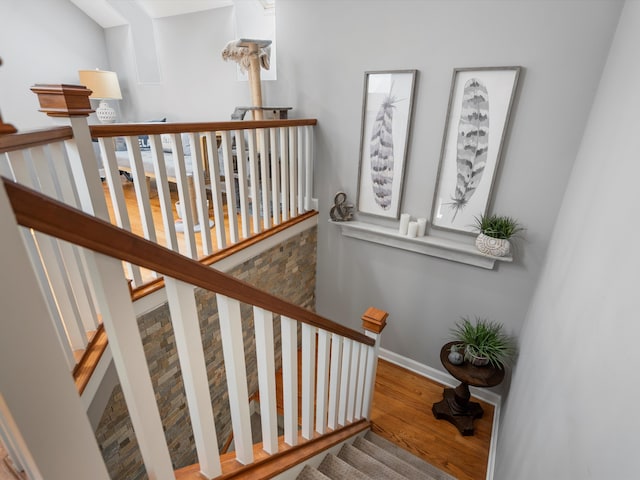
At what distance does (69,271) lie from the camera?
1.38 m

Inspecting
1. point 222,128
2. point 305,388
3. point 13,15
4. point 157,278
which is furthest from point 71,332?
point 13,15

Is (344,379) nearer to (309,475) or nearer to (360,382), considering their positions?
(360,382)

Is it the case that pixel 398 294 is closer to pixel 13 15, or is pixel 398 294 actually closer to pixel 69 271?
pixel 69 271

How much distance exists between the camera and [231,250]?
2398 mm

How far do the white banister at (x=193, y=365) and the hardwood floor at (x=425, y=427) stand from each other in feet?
6.78

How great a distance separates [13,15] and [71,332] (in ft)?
13.9

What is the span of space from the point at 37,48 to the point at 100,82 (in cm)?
81

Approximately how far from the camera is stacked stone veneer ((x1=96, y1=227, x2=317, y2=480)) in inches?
68.0

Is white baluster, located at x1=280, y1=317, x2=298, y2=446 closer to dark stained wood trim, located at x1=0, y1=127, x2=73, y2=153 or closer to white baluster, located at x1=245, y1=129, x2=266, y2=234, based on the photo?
dark stained wood trim, located at x1=0, y1=127, x2=73, y2=153

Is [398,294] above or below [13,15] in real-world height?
below

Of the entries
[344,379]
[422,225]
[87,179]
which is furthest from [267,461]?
[422,225]

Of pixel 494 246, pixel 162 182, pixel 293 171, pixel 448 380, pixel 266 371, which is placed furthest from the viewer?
pixel 448 380

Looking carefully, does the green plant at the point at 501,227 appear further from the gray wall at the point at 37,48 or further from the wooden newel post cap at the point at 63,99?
the gray wall at the point at 37,48

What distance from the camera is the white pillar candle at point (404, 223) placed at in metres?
2.79
